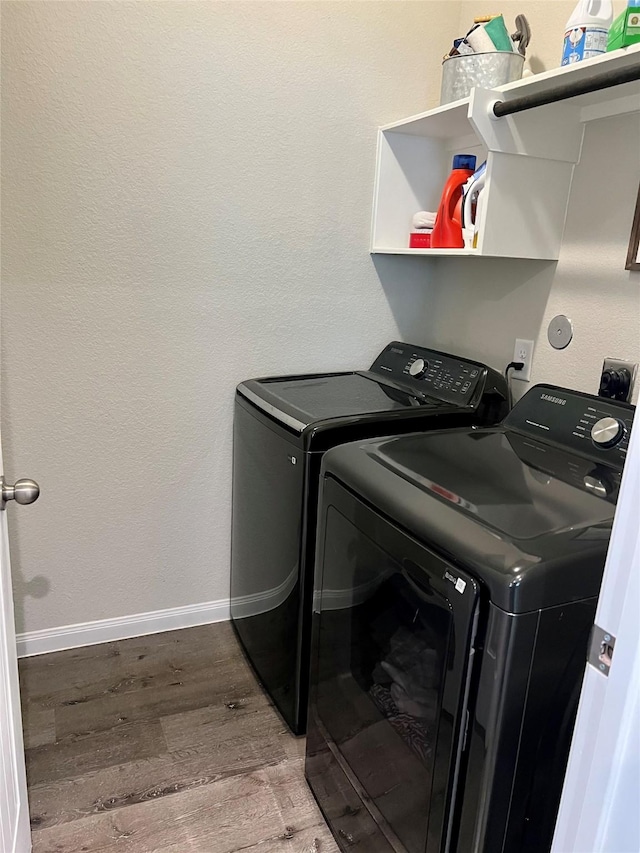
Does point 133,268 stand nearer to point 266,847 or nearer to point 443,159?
point 443,159

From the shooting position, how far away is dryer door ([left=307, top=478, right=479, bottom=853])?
3.48ft

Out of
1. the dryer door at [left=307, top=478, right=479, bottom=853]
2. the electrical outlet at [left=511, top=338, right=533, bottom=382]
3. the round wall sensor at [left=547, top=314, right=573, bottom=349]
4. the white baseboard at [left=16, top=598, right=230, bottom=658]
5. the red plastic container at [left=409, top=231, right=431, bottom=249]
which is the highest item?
the red plastic container at [left=409, top=231, right=431, bottom=249]

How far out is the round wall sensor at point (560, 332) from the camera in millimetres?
1760

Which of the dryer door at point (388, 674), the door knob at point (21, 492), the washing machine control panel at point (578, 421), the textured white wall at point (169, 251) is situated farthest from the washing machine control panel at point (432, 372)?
the door knob at point (21, 492)

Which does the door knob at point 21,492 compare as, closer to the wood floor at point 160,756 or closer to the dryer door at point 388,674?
the dryer door at point 388,674

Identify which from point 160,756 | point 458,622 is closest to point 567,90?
point 458,622

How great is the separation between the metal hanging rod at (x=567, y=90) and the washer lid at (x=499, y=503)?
0.78 m

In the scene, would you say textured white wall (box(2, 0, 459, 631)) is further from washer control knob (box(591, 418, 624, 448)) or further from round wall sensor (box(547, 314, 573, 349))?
washer control knob (box(591, 418, 624, 448))

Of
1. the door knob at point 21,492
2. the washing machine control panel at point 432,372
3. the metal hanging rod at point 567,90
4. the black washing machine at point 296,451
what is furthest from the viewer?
the washing machine control panel at point 432,372

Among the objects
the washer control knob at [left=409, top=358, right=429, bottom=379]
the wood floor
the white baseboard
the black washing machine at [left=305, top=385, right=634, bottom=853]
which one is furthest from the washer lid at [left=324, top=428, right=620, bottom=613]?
the white baseboard

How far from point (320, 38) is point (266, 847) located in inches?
89.4

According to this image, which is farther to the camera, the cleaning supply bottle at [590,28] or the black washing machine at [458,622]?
the cleaning supply bottle at [590,28]

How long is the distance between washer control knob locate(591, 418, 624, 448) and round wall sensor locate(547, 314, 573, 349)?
0.39 metres

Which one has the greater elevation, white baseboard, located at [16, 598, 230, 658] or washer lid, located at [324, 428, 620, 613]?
washer lid, located at [324, 428, 620, 613]
